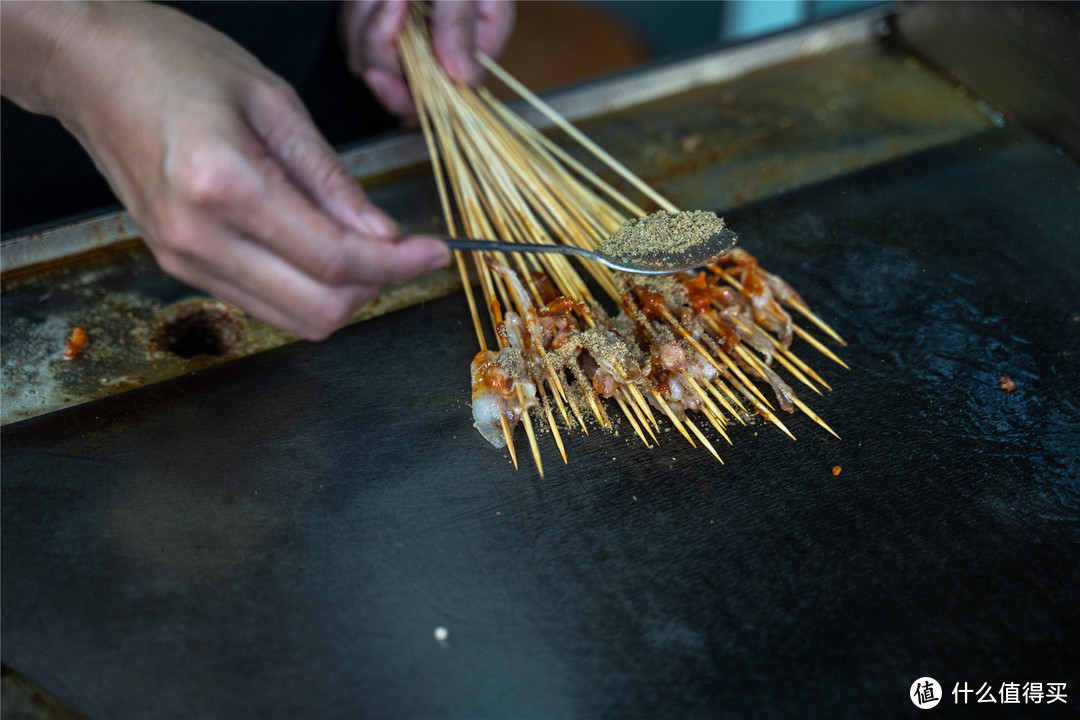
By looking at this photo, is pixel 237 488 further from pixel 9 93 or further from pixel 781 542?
pixel 781 542

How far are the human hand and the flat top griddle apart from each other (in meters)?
0.84

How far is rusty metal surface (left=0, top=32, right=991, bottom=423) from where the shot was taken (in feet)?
5.49

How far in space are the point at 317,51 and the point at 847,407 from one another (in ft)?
5.65

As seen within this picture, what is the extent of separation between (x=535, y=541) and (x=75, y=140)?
1.63 metres

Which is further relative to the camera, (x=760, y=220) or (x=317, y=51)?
(x=317, y=51)

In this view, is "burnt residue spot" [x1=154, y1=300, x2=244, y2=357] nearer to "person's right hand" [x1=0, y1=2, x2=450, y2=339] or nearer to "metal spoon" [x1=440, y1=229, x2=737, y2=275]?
"person's right hand" [x1=0, y1=2, x2=450, y2=339]

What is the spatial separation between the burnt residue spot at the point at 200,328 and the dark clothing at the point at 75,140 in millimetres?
400

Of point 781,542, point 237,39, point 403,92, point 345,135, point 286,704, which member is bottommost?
point 286,704

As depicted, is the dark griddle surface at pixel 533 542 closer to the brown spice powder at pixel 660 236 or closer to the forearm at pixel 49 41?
the brown spice powder at pixel 660 236

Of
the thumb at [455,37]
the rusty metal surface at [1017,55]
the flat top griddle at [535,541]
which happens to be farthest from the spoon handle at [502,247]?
the rusty metal surface at [1017,55]

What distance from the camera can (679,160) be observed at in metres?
2.14

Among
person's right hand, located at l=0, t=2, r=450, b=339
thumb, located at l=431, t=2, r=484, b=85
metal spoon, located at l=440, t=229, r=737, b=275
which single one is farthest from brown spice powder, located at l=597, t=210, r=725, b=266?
thumb, located at l=431, t=2, r=484, b=85

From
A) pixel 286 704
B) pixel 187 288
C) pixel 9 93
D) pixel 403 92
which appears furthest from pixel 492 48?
pixel 286 704

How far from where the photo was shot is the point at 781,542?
1350mm
